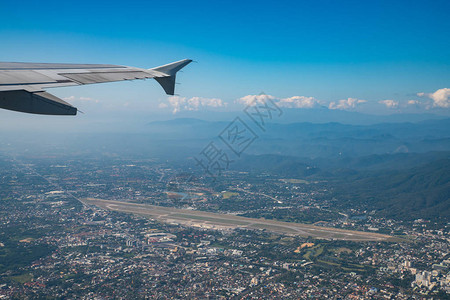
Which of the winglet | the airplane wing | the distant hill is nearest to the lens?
the airplane wing

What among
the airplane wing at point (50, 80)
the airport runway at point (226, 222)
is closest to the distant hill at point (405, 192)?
the airport runway at point (226, 222)

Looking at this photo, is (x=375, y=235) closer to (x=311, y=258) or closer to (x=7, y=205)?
(x=311, y=258)

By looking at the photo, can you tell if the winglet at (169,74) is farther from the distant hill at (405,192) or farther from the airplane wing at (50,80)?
the distant hill at (405,192)

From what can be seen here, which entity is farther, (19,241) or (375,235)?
(375,235)

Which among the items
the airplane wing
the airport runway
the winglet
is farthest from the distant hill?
the airplane wing

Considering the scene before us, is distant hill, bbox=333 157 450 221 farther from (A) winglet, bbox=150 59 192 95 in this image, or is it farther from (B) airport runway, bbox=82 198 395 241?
(A) winglet, bbox=150 59 192 95

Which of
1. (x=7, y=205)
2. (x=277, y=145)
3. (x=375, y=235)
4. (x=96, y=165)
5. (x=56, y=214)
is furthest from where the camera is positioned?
(x=277, y=145)

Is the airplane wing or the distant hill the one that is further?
the distant hill

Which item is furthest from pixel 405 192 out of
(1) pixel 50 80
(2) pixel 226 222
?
(1) pixel 50 80

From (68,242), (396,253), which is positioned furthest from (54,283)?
(396,253)
